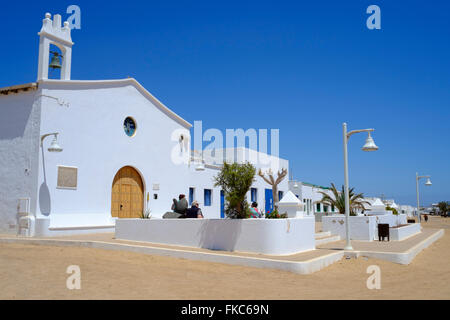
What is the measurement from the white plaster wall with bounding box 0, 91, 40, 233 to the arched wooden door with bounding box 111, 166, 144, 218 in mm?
3629

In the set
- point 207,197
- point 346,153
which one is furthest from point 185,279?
point 207,197

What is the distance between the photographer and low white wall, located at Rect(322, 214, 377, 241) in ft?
52.4

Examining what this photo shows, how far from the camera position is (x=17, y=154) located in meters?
14.6

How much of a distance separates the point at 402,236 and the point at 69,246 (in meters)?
13.8

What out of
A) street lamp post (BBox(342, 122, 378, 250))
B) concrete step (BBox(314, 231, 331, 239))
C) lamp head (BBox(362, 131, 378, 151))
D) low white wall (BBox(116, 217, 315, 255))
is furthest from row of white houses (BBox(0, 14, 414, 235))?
lamp head (BBox(362, 131, 378, 151))

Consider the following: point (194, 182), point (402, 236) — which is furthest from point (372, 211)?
point (194, 182)

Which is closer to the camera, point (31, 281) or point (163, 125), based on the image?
point (31, 281)

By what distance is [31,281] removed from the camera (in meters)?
7.23

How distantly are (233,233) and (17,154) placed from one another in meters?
9.07

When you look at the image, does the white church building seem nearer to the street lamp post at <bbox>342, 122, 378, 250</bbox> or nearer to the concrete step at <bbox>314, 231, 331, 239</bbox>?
the concrete step at <bbox>314, 231, 331, 239</bbox>

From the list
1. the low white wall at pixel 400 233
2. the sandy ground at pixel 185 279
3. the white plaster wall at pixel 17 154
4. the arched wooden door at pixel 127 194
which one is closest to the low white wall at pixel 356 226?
the low white wall at pixel 400 233

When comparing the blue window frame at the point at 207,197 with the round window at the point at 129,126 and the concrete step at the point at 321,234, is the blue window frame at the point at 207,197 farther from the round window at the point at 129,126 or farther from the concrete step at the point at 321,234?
the concrete step at the point at 321,234

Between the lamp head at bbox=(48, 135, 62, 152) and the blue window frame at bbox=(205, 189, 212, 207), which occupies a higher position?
the lamp head at bbox=(48, 135, 62, 152)
